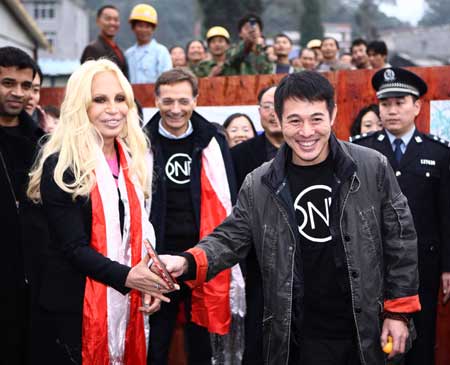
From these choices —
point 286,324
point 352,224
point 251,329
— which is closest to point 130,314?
point 251,329

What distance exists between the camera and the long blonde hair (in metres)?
3.79

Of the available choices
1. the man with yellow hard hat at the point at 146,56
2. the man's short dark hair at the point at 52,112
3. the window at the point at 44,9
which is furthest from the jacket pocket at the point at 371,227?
the window at the point at 44,9

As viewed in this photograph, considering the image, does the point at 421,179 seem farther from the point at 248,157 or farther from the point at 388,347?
the point at 388,347

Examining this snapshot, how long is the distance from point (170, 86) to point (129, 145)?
833mm

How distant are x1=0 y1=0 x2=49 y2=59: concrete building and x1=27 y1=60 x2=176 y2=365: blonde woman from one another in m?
Answer: 22.5

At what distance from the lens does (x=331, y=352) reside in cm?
348

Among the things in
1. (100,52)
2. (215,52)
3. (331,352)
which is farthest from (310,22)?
(331,352)

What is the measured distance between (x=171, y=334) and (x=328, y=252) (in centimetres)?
177

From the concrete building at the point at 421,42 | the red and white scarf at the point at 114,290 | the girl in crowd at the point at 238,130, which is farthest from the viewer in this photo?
the concrete building at the point at 421,42

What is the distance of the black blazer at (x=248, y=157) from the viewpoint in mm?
5473

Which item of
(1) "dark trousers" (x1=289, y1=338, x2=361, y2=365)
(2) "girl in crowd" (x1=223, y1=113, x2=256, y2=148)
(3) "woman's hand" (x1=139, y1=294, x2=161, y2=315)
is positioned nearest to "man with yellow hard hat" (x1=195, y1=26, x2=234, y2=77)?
(2) "girl in crowd" (x1=223, y1=113, x2=256, y2=148)

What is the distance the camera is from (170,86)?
5031 mm

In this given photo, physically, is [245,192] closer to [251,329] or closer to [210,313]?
[251,329]

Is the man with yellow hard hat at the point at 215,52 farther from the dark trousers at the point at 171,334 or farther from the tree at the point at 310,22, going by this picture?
the tree at the point at 310,22
